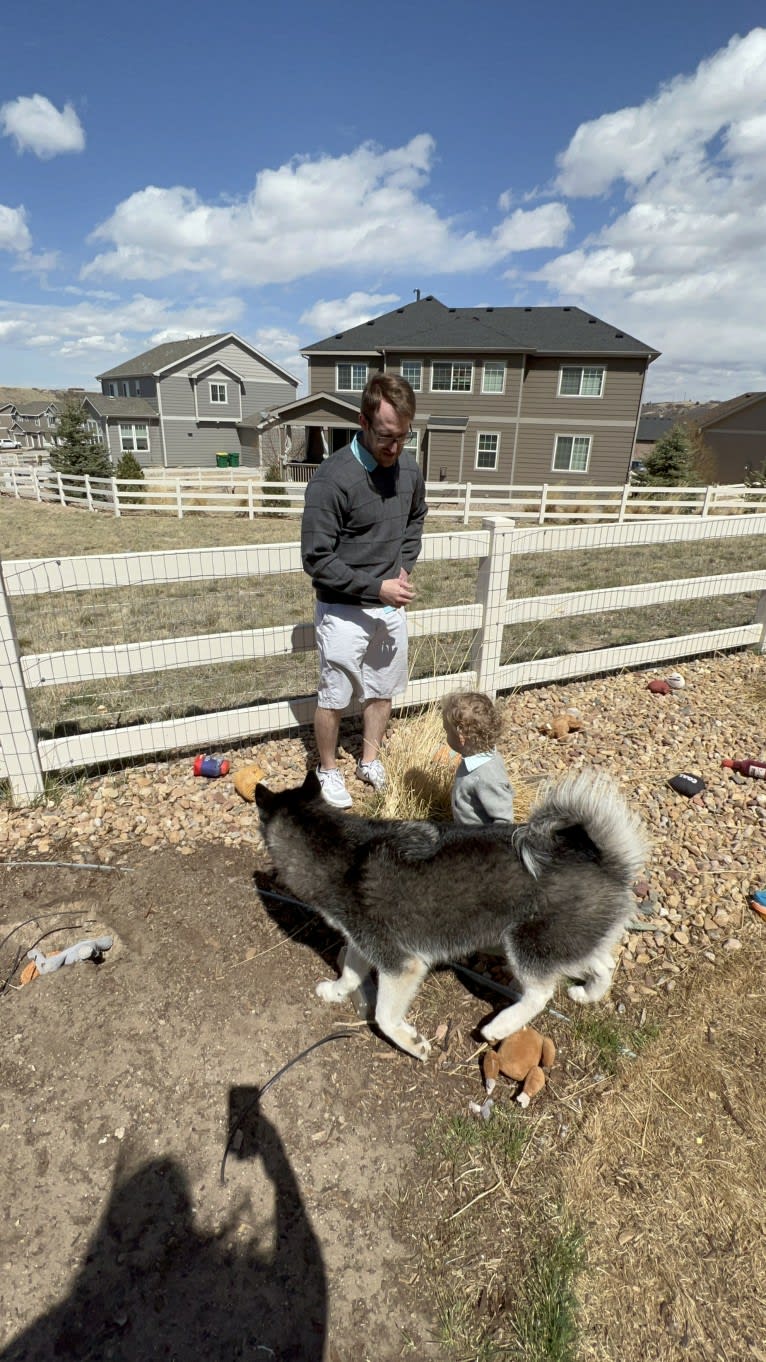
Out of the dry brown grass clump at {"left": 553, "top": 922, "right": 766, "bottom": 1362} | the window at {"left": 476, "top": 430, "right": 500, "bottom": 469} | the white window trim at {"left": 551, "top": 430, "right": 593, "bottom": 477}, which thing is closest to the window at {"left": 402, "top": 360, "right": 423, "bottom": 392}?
the window at {"left": 476, "top": 430, "right": 500, "bottom": 469}

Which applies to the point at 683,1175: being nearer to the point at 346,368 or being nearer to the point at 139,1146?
the point at 139,1146

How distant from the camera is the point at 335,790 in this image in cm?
399

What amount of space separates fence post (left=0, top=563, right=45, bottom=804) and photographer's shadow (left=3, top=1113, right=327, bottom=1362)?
2498 millimetres

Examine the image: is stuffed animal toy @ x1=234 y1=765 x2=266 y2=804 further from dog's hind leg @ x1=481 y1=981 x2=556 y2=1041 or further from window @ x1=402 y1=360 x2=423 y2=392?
window @ x1=402 y1=360 x2=423 y2=392

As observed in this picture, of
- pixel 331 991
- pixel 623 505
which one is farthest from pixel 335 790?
pixel 623 505

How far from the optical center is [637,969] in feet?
10.1

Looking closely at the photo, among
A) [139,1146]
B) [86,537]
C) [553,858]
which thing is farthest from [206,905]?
[86,537]

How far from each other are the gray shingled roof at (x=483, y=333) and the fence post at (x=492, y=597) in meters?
25.2

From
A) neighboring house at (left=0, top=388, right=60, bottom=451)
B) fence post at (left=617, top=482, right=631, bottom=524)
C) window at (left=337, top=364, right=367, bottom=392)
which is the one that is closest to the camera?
fence post at (left=617, top=482, right=631, bottom=524)

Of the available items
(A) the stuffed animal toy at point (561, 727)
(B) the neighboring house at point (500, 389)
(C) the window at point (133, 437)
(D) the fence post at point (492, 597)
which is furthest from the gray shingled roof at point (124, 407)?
(A) the stuffed animal toy at point (561, 727)

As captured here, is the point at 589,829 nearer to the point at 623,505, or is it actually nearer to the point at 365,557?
the point at 365,557

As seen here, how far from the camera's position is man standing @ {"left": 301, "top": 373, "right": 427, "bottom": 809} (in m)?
3.36

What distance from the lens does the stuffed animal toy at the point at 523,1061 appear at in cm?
249

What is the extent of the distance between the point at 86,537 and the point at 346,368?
17.9m
